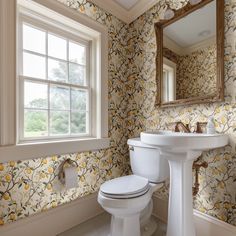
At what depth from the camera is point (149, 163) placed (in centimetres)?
165

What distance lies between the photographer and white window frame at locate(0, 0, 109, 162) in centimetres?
130

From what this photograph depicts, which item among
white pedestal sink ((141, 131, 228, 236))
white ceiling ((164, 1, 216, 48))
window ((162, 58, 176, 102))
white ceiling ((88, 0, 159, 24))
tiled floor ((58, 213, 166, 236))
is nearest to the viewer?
white pedestal sink ((141, 131, 228, 236))

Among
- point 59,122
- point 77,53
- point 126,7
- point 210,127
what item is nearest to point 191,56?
point 210,127

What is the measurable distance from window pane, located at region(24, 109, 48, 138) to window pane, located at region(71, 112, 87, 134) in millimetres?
282

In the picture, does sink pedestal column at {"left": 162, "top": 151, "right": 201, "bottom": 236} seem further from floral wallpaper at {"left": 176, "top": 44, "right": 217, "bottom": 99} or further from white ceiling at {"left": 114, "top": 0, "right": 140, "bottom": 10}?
white ceiling at {"left": 114, "top": 0, "right": 140, "bottom": 10}

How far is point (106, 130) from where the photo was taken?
2006 mm

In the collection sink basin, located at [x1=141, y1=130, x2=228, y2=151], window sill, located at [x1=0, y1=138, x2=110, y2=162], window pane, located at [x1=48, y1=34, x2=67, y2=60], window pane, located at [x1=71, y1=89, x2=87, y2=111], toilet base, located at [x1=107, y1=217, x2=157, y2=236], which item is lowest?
toilet base, located at [x1=107, y1=217, x2=157, y2=236]

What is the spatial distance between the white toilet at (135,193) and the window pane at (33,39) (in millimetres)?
1225

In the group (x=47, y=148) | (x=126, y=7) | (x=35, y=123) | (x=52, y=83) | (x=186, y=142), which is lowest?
(x=47, y=148)

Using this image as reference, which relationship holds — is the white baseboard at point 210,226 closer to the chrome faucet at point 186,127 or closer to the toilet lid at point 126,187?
the toilet lid at point 126,187

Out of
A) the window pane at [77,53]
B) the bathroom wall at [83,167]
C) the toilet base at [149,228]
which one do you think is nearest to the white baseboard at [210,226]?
the toilet base at [149,228]

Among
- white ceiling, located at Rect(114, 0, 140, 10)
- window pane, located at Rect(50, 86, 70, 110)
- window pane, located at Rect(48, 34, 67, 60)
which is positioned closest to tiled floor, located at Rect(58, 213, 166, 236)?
window pane, located at Rect(50, 86, 70, 110)

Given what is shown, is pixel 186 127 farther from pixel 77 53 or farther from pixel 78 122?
pixel 77 53

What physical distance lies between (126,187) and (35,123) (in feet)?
3.16
